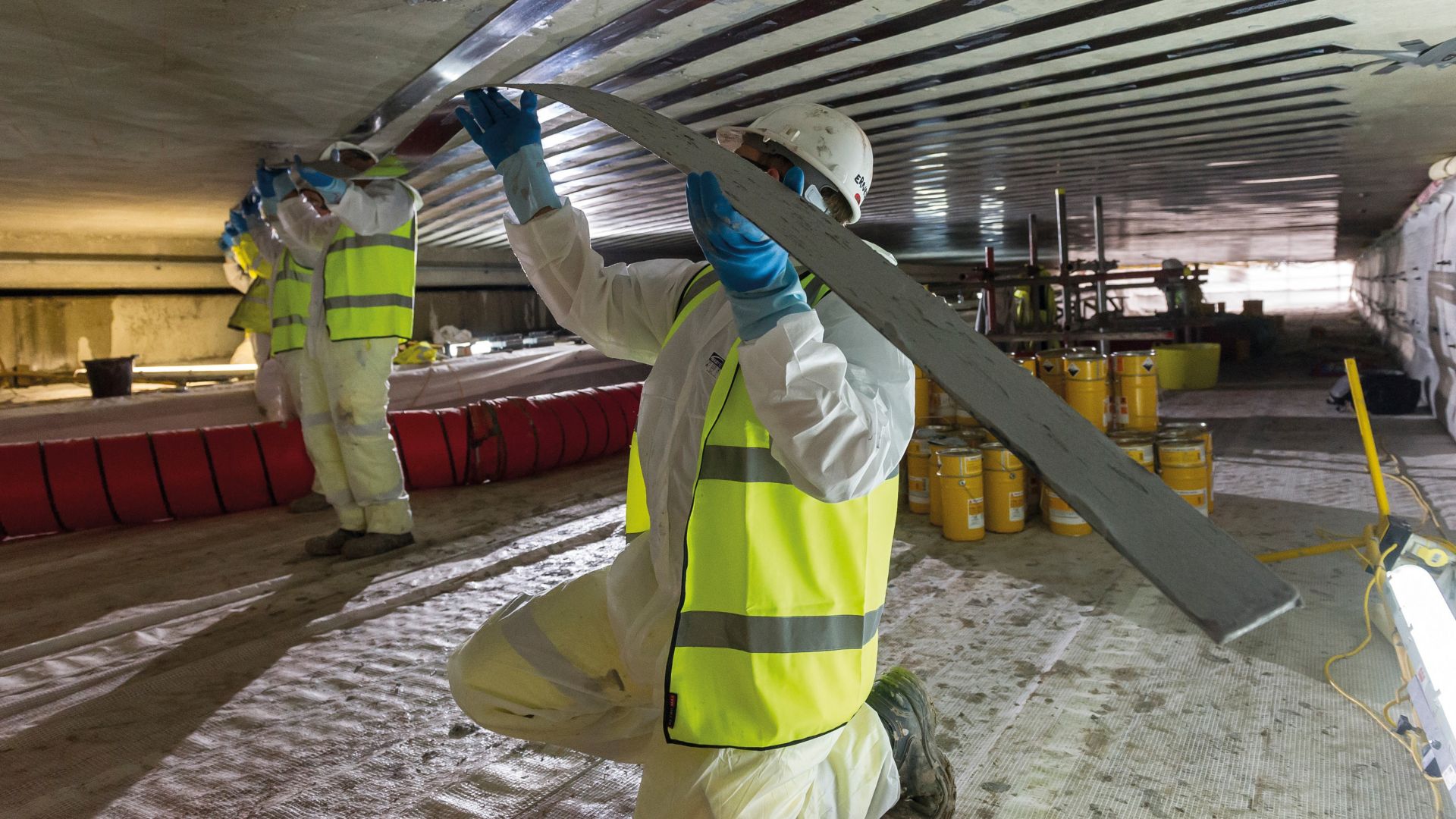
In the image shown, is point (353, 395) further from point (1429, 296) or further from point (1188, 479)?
point (1429, 296)

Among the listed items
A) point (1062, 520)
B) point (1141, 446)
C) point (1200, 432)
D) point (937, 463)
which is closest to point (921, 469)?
point (937, 463)

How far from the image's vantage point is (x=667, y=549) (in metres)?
1.58

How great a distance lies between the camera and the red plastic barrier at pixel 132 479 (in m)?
4.45

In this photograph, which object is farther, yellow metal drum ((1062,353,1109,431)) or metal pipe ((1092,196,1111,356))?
metal pipe ((1092,196,1111,356))

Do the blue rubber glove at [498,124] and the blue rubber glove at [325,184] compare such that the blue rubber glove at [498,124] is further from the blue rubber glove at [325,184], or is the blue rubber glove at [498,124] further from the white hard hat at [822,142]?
the blue rubber glove at [325,184]

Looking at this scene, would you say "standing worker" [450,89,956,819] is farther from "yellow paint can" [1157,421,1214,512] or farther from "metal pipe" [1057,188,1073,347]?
"metal pipe" [1057,188,1073,347]

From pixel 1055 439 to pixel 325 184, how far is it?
318cm

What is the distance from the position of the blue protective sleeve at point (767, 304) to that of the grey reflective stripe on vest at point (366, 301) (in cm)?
278

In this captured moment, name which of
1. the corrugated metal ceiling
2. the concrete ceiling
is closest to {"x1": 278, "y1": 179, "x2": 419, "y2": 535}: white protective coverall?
the concrete ceiling

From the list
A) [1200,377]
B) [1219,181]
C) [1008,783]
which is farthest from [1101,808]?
[1200,377]

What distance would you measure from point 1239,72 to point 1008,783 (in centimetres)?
301

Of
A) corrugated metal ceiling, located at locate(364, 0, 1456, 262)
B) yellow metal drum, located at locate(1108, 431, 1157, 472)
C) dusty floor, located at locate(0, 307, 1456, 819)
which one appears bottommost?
dusty floor, located at locate(0, 307, 1456, 819)

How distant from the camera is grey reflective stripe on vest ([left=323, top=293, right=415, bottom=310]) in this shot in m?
3.61

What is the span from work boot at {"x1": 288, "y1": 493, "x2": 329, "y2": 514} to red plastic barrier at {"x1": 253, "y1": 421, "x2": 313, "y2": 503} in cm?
17
